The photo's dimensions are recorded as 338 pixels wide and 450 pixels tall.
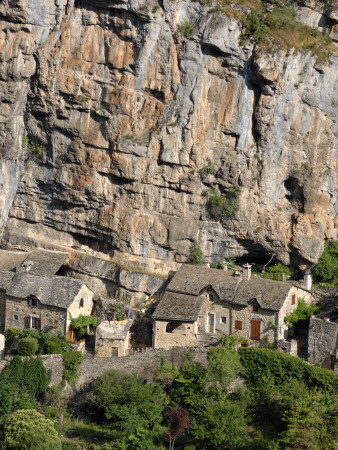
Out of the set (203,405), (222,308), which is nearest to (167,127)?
(222,308)

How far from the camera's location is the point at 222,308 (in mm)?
52531

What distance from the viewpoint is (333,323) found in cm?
4972

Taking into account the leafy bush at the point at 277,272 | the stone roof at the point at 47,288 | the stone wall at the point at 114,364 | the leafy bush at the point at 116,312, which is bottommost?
the stone wall at the point at 114,364

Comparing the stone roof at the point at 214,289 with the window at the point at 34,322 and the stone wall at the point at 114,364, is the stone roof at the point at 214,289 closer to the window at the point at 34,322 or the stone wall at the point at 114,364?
the stone wall at the point at 114,364

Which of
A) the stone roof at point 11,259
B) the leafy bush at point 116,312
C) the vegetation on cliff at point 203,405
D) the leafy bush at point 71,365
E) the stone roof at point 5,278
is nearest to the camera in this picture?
the vegetation on cliff at point 203,405

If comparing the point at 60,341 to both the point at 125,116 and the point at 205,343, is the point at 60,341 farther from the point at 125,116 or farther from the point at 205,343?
the point at 125,116

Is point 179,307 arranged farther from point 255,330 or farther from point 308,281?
point 308,281

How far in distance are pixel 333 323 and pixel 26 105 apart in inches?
879

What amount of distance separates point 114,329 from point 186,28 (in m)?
17.8

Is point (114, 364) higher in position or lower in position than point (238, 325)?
lower

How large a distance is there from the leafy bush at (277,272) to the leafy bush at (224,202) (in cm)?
399

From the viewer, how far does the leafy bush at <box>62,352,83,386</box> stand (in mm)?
49500

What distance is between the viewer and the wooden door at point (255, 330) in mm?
51562

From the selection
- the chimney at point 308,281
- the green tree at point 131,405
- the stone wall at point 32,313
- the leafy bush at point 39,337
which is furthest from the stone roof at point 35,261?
the chimney at point 308,281
